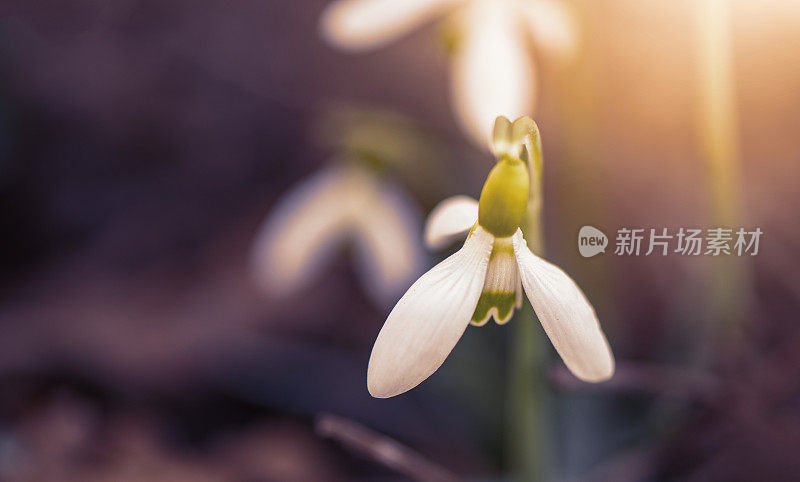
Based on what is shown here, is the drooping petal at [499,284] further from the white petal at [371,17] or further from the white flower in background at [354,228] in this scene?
the white flower in background at [354,228]

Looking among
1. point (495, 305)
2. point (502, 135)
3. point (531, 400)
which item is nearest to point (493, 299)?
point (495, 305)

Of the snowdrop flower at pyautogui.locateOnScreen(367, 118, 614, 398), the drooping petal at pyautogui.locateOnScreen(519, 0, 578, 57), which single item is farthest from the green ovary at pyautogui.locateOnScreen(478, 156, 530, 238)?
the drooping petal at pyautogui.locateOnScreen(519, 0, 578, 57)

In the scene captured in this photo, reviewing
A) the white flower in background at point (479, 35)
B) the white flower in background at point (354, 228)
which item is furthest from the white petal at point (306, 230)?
the white flower in background at point (479, 35)

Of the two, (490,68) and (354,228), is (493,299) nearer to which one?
(490,68)

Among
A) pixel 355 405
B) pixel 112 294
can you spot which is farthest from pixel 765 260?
pixel 112 294

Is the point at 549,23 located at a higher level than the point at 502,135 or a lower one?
higher

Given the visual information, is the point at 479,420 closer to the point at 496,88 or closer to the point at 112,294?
the point at 496,88

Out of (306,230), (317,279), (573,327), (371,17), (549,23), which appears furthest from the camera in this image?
(317,279)

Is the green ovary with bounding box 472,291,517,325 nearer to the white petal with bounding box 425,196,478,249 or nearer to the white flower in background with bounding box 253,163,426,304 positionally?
the white petal with bounding box 425,196,478,249
